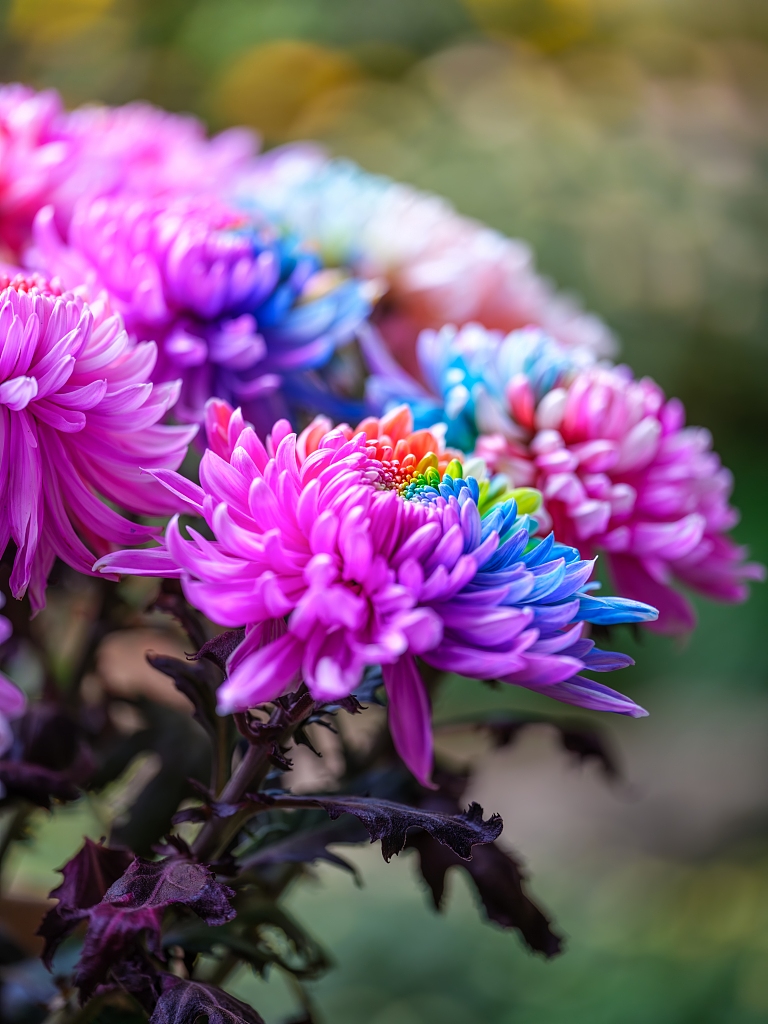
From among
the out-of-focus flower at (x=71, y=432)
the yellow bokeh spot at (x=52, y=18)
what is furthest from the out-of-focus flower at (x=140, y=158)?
the yellow bokeh spot at (x=52, y=18)

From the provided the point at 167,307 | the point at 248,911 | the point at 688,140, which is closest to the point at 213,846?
the point at 248,911

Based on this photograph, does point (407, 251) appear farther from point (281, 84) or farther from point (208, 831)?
point (281, 84)

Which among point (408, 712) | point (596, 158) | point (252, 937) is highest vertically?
point (408, 712)

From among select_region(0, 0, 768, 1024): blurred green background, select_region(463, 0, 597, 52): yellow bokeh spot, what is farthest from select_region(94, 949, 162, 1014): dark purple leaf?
select_region(463, 0, 597, 52): yellow bokeh spot

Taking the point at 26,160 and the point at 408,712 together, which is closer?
the point at 408,712

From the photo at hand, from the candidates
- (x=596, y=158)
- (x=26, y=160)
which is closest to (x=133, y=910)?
(x=26, y=160)

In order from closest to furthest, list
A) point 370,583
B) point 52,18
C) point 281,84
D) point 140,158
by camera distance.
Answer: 1. point 370,583
2. point 140,158
3. point 52,18
4. point 281,84
